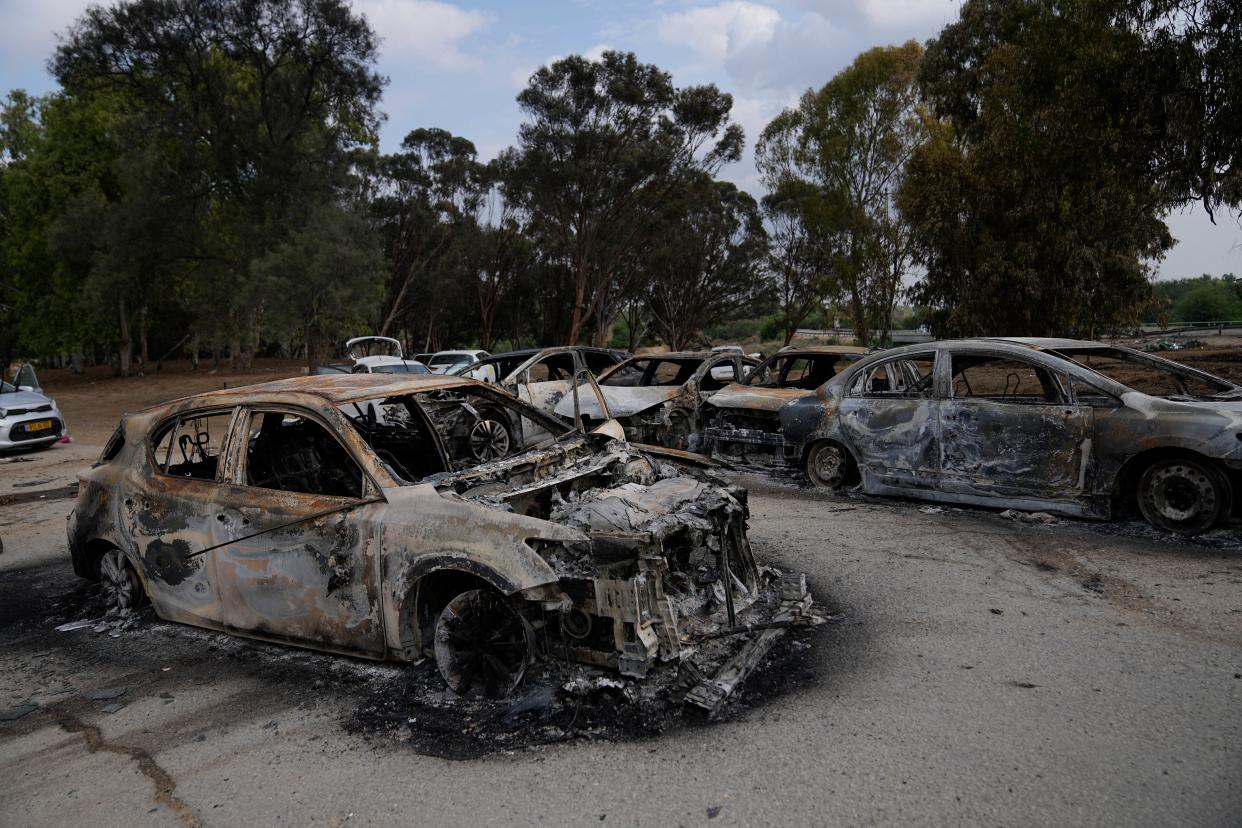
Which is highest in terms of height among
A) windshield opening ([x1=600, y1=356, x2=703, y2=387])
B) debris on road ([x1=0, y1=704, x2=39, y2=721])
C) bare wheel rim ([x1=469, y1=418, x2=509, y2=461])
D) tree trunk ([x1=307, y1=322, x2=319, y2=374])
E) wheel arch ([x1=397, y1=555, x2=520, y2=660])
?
tree trunk ([x1=307, y1=322, x2=319, y2=374])

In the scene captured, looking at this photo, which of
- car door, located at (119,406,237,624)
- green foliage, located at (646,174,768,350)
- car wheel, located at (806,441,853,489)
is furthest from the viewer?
green foliage, located at (646,174,768,350)

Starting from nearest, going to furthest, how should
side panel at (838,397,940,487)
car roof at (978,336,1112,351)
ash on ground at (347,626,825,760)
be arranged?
ash on ground at (347,626,825,760)
car roof at (978,336,1112,351)
side panel at (838,397,940,487)

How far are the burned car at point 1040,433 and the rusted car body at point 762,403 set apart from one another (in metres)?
0.90

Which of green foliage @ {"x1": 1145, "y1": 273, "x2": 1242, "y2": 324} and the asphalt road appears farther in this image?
green foliage @ {"x1": 1145, "y1": 273, "x2": 1242, "y2": 324}

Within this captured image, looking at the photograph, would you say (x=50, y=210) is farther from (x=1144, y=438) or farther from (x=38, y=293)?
(x=1144, y=438)

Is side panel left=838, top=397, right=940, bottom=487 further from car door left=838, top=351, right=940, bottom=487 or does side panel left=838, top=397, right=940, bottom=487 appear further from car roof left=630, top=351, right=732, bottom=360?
car roof left=630, top=351, right=732, bottom=360

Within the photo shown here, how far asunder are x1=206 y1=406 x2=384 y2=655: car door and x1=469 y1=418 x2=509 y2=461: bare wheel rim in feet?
5.89

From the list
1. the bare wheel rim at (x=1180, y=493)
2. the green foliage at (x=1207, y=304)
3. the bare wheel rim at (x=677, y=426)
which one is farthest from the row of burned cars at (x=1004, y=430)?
the green foliage at (x=1207, y=304)

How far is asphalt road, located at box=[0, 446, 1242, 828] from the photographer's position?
118 inches

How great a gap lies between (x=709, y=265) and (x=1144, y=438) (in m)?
42.2

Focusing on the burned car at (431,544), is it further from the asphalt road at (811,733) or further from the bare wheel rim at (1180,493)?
the bare wheel rim at (1180,493)

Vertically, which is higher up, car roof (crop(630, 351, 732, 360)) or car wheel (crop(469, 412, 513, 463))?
car roof (crop(630, 351, 732, 360))

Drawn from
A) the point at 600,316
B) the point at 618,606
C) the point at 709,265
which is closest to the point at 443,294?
the point at 600,316

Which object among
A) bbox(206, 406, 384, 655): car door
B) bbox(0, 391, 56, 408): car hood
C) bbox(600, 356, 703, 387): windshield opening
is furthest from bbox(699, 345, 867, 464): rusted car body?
bbox(0, 391, 56, 408): car hood
